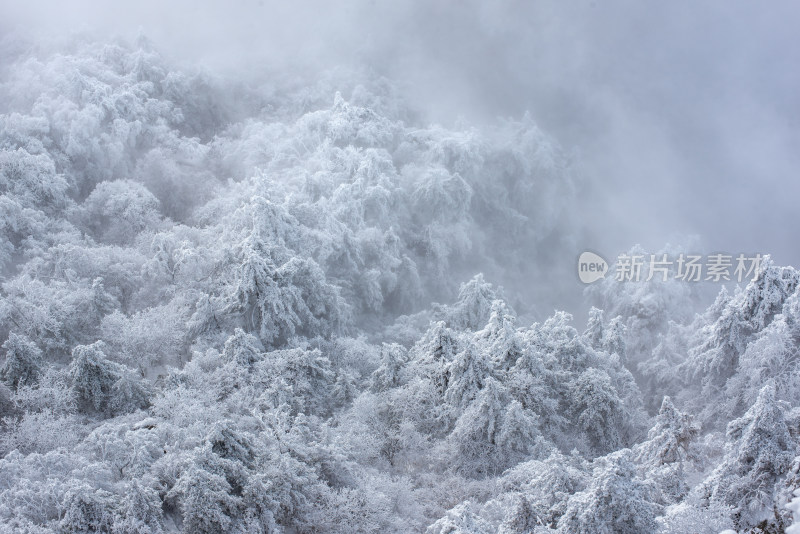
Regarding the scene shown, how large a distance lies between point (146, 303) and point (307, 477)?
15.4 metres

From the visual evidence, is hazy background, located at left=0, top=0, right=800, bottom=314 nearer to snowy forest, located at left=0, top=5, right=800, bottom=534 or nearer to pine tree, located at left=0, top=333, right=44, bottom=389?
snowy forest, located at left=0, top=5, right=800, bottom=534

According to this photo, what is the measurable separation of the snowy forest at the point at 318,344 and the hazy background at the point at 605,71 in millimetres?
8954

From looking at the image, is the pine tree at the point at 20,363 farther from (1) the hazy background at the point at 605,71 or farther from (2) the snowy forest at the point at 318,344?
(1) the hazy background at the point at 605,71

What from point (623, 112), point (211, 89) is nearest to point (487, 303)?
Result: point (211, 89)

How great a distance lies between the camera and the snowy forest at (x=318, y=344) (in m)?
15.6

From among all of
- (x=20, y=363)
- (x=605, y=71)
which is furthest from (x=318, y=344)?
(x=605, y=71)

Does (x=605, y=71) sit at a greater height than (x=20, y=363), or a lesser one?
greater

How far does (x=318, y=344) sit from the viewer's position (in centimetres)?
2916

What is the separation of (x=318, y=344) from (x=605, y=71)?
6756 cm

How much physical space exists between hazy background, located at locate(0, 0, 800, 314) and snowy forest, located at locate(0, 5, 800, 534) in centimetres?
895

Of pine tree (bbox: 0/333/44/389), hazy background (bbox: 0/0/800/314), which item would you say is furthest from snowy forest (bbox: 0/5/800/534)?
hazy background (bbox: 0/0/800/314)

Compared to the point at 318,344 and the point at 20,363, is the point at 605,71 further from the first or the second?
the point at 20,363

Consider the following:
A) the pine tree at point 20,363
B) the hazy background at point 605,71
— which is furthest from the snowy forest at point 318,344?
the hazy background at point 605,71

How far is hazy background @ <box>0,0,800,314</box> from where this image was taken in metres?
57.2
